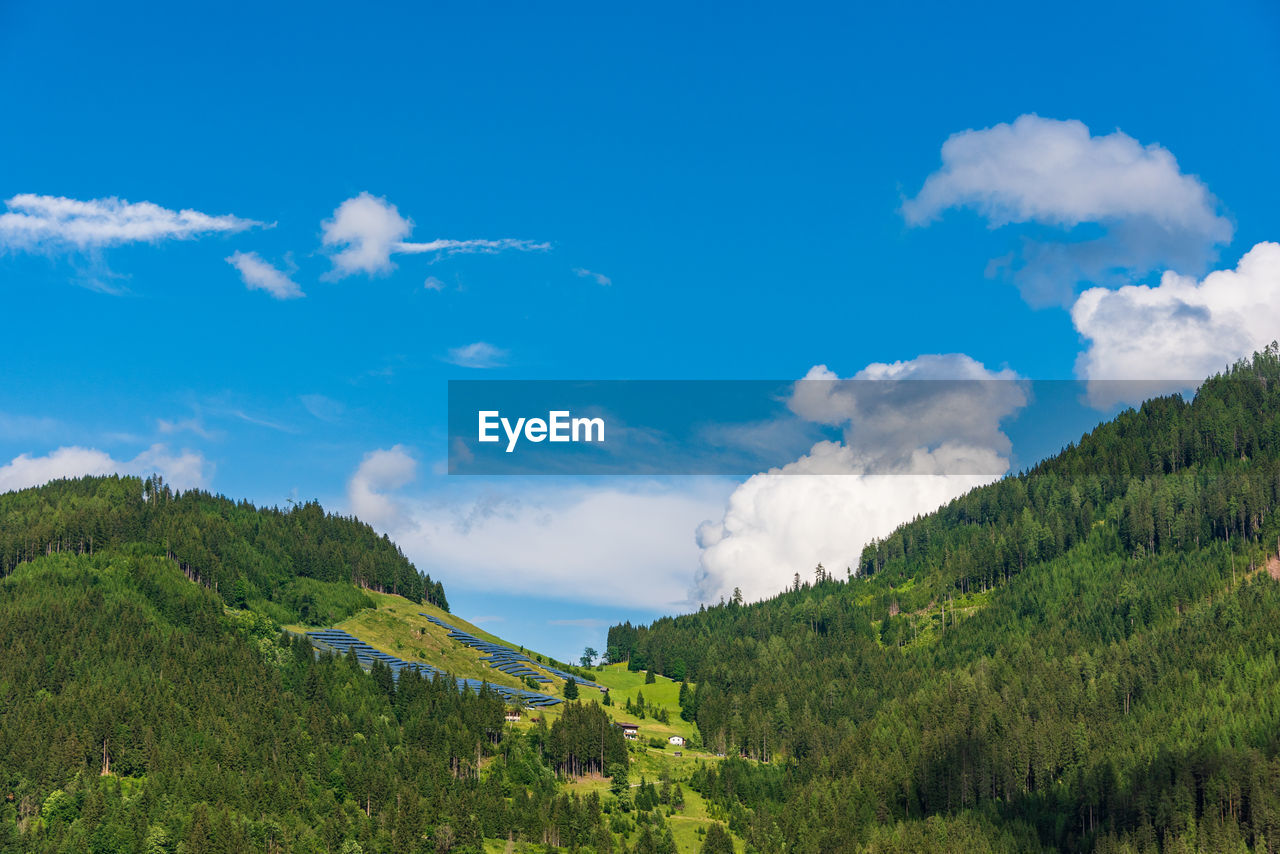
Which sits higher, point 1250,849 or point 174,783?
point 174,783

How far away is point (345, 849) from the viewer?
190125 mm

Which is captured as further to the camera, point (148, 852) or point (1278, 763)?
point (1278, 763)

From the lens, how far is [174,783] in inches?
7825

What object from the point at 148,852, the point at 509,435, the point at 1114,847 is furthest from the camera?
the point at 1114,847

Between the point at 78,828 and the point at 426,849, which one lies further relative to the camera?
the point at 426,849

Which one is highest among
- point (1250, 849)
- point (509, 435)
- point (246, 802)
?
point (509, 435)

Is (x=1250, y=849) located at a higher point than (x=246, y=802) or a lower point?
lower

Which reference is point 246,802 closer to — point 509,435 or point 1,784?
point 1,784

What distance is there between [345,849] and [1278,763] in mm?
167504

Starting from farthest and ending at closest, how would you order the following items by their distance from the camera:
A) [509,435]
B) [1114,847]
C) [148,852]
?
[1114,847], [148,852], [509,435]

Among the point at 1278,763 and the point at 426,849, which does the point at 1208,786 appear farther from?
the point at 426,849

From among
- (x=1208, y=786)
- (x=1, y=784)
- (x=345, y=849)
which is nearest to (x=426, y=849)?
(x=345, y=849)

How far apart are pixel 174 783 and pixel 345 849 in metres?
35.7

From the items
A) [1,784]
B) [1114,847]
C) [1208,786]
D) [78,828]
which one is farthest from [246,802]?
[1208,786]
